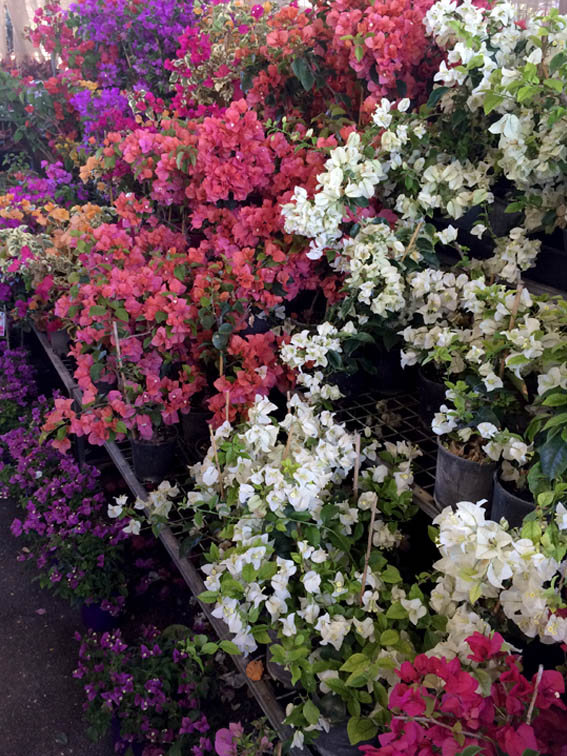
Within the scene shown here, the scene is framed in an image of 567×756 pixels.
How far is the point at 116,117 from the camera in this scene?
265 centimetres

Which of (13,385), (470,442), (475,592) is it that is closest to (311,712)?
(475,592)

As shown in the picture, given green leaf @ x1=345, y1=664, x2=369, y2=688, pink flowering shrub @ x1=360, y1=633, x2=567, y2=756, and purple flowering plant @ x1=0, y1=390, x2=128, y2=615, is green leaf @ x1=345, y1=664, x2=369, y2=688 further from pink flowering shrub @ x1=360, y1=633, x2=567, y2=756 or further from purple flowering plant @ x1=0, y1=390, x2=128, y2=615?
purple flowering plant @ x1=0, y1=390, x2=128, y2=615

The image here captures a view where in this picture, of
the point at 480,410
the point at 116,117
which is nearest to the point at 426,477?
the point at 480,410

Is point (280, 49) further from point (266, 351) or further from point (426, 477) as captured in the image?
point (426, 477)

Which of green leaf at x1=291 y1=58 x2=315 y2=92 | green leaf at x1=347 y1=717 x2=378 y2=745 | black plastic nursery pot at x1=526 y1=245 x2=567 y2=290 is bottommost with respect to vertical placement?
green leaf at x1=347 y1=717 x2=378 y2=745

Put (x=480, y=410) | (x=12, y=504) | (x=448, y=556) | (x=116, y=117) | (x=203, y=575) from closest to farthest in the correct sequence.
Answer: (x=448, y=556) → (x=480, y=410) → (x=203, y=575) → (x=116, y=117) → (x=12, y=504)

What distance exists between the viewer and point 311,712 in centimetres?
106

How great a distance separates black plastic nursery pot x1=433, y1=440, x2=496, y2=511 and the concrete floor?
4.21 ft

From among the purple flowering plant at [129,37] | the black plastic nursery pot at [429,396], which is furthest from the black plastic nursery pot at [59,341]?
the black plastic nursery pot at [429,396]

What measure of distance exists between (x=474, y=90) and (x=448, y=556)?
2.95 ft

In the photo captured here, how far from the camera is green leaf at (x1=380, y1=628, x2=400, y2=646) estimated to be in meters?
1.06

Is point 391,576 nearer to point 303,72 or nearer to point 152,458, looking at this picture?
point 152,458

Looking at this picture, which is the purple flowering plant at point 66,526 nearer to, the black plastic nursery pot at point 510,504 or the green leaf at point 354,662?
the green leaf at point 354,662

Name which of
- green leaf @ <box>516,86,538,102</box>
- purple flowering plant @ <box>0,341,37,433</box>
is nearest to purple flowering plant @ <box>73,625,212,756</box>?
purple flowering plant @ <box>0,341,37,433</box>
